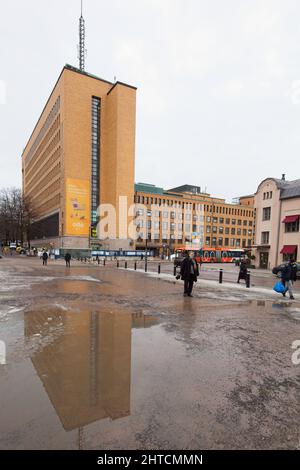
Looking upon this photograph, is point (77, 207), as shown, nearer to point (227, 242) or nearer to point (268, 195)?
point (268, 195)

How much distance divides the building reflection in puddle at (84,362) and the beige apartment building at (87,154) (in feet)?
161

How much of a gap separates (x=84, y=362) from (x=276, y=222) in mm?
32285

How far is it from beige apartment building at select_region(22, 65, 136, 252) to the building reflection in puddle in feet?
161

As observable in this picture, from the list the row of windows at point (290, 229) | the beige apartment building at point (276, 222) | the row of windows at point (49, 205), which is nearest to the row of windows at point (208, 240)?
the row of windows at point (49, 205)

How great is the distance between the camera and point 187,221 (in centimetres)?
7706

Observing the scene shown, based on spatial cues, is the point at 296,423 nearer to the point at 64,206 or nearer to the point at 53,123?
the point at 64,206

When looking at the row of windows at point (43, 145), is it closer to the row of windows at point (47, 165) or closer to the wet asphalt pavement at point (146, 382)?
the row of windows at point (47, 165)

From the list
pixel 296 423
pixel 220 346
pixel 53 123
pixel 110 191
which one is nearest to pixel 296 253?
pixel 220 346

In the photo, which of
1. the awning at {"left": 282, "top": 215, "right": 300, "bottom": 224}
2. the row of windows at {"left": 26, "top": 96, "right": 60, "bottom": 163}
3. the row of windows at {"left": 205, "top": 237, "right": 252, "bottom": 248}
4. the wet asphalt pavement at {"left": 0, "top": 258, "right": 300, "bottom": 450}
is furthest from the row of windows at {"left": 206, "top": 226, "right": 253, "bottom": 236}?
the wet asphalt pavement at {"left": 0, "top": 258, "right": 300, "bottom": 450}

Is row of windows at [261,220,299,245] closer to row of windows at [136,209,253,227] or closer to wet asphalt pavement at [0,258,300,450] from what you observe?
wet asphalt pavement at [0,258,300,450]

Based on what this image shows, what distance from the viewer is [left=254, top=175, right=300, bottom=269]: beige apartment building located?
93.8 ft

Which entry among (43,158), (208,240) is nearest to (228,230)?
(208,240)

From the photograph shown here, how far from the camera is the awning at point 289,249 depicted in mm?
27828

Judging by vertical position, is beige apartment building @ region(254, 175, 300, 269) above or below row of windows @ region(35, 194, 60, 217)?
below
